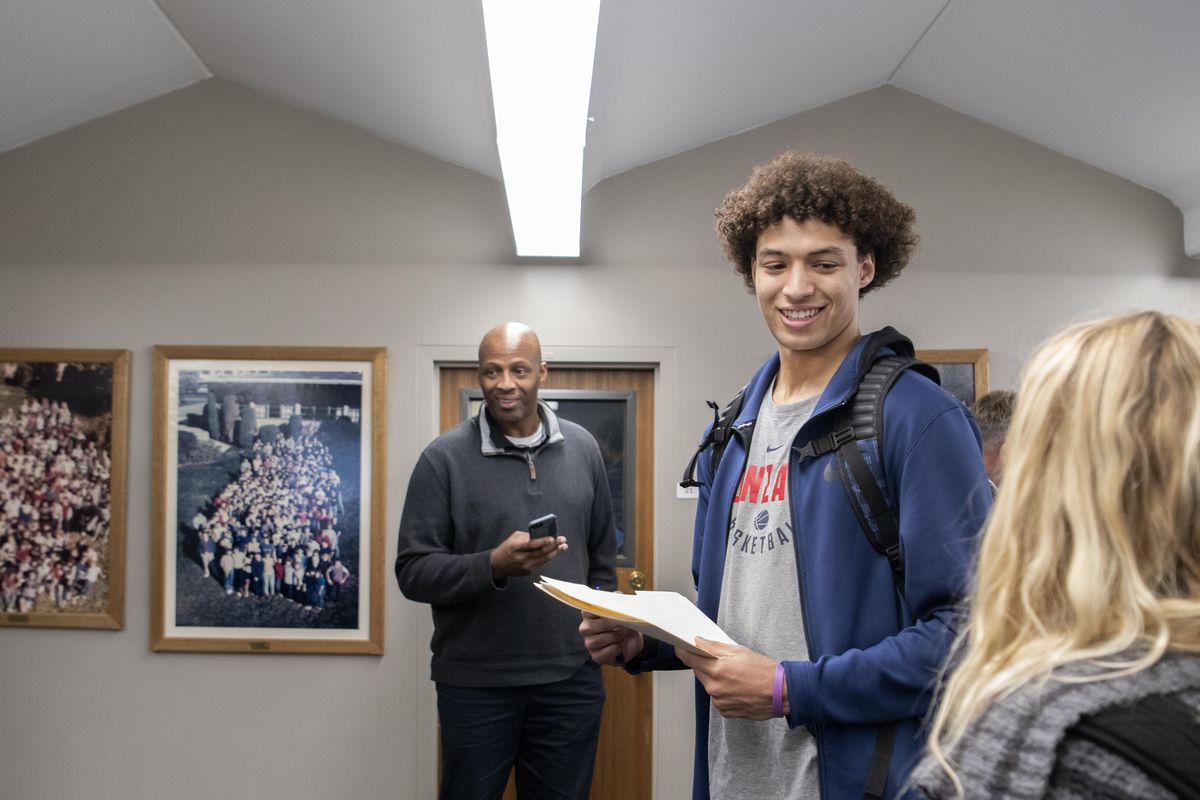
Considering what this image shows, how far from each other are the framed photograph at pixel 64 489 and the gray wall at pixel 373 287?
2.7 inches

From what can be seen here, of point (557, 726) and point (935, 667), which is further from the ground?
point (935, 667)

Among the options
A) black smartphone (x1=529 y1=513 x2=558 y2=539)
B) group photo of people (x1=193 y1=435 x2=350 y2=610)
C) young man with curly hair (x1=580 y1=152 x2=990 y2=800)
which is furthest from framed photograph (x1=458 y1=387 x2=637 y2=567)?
young man with curly hair (x1=580 y1=152 x2=990 y2=800)

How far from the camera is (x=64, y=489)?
129 inches

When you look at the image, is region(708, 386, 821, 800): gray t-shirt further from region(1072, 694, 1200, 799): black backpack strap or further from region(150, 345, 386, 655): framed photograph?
region(150, 345, 386, 655): framed photograph

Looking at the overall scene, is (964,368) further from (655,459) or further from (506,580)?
(506,580)

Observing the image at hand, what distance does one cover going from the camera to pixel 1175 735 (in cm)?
57

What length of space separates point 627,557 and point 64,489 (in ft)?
6.89

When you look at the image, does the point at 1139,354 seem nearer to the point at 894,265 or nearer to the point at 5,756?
the point at 894,265

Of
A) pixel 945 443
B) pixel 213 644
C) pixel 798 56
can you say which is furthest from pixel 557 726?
pixel 798 56

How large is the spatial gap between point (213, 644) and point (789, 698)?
107 inches

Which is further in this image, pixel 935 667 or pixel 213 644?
pixel 213 644

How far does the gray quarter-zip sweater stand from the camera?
7.97ft

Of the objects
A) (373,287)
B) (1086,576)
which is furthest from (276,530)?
(1086,576)

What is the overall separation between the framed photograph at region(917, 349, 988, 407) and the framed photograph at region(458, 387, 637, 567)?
111cm
